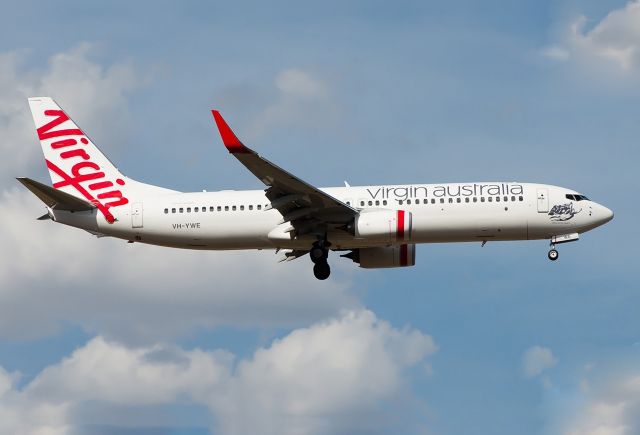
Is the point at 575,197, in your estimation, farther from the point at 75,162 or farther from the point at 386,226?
the point at 75,162

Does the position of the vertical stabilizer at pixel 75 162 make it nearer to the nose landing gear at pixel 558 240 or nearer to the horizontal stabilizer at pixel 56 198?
the horizontal stabilizer at pixel 56 198

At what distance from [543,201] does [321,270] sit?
36.4ft

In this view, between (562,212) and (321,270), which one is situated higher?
(562,212)

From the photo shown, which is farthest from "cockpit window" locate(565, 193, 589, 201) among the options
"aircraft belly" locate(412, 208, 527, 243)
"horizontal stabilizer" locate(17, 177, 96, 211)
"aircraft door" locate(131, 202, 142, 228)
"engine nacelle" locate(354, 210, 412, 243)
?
"horizontal stabilizer" locate(17, 177, 96, 211)

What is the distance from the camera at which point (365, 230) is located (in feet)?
202

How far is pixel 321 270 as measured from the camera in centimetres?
6431

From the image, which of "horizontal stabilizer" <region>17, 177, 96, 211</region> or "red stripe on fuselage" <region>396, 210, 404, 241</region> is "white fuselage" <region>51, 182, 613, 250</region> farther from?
"red stripe on fuselage" <region>396, 210, 404, 241</region>

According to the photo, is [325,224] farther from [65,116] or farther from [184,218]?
[65,116]

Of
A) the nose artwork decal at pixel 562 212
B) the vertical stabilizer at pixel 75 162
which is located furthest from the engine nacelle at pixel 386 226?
the vertical stabilizer at pixel 75 162

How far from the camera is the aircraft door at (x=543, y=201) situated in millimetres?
62656

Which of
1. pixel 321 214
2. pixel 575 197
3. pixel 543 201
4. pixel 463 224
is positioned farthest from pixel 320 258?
pixel 575 197

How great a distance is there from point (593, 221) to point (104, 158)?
24757 millimetres

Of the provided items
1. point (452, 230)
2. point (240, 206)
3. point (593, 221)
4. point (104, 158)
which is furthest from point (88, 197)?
point (593, 221)

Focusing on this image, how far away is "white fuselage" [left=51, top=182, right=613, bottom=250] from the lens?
62.1 metres
